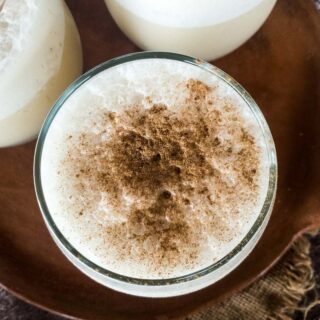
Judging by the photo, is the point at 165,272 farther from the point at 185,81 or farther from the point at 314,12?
the point at 314,12

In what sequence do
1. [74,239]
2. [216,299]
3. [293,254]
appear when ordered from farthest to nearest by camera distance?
[293,254] → [216,299] → [74,239]

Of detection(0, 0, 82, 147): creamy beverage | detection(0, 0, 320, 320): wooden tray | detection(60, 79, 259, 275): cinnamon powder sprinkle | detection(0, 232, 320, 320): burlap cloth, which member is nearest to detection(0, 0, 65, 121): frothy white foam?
detection(0, 0, 82, 147): creamy beverage

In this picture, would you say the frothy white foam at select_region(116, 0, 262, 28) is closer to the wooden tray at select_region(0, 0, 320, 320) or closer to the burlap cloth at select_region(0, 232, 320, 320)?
the wooden tray at select_region(0, 0, 320, 320)

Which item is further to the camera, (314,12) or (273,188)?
(314,12)

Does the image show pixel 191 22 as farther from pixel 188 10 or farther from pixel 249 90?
pixel 249 90

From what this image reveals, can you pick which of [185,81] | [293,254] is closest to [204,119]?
[185,81]

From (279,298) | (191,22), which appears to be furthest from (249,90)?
(279,298)
